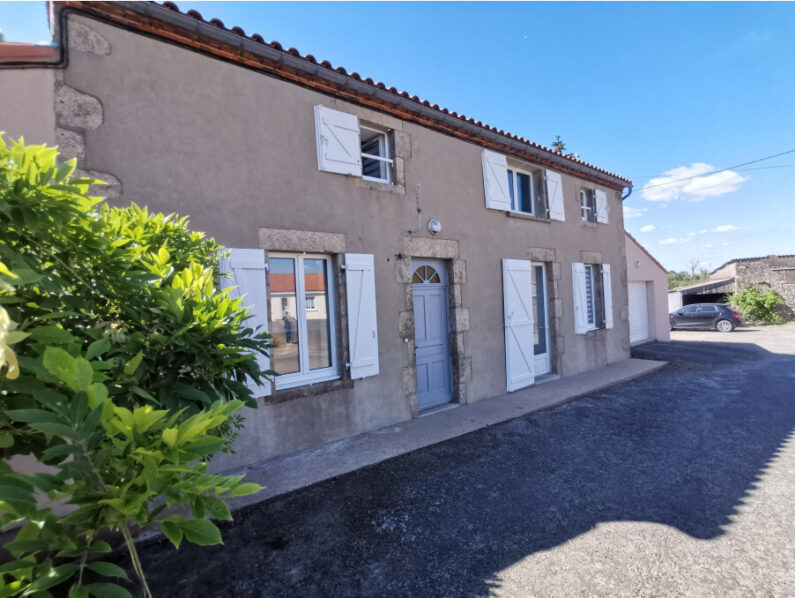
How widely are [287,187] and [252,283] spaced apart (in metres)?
1.12

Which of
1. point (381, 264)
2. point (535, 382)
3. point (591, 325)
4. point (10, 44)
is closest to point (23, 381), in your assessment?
point (10, 44)

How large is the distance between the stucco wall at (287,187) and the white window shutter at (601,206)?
11.0 feet

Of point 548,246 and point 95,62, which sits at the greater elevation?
point 95,62

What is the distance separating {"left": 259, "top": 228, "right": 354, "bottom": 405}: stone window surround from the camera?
4.02m

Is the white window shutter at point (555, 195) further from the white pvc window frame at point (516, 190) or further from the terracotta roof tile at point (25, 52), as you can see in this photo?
the terracotta roof tile at point (25, 52)

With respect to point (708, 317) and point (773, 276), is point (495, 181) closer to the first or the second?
point (708, 317)

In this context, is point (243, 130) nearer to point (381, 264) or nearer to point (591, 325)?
point (381, 264)

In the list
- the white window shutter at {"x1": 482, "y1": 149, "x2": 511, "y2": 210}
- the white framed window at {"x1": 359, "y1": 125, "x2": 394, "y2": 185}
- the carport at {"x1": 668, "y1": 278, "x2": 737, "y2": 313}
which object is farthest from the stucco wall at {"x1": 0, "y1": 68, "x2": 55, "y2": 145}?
the carport at {"x1": 668, "y1": 278, "x2": 737, "y2": 313}

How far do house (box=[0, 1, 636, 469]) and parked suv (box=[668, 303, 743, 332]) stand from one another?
12.5 meters

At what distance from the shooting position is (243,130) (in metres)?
3.93

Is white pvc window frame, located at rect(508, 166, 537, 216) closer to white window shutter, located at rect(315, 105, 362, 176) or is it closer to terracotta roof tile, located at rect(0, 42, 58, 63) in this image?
white window shutter, located at rect(315, 105, 362, 176)

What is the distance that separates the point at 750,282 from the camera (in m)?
18.5

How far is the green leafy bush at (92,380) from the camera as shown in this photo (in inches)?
30.0

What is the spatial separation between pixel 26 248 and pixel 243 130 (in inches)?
127
